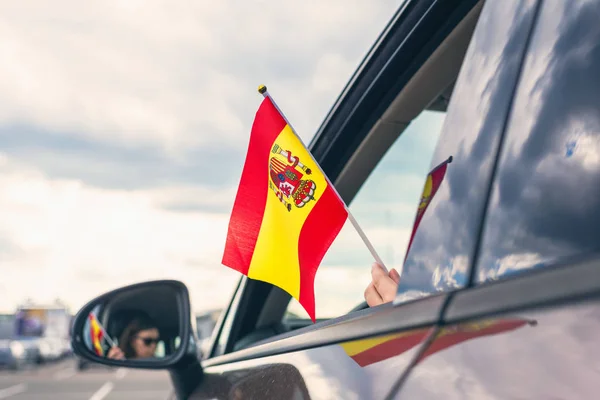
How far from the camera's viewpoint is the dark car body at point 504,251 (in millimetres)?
712

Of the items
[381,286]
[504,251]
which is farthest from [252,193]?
[504,251]

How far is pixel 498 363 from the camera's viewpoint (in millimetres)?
758

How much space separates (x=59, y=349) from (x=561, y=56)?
5999 centimetres

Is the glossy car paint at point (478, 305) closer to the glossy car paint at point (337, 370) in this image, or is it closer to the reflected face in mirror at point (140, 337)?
the glossy car paint at point (337, 370)

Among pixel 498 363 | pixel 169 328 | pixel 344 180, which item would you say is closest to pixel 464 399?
pixel 498 363

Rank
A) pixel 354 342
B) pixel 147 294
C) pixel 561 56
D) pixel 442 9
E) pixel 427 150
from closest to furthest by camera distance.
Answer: pixel 561 56
pixel 354 342
pixel 442 9
pixel 427 150
pixel 147 294

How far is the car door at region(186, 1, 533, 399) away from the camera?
0.98 m

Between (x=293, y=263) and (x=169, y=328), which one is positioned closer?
(x=293, y=263)

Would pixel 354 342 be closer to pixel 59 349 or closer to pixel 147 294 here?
pixel 147 294

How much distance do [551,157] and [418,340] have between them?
0.89 ft

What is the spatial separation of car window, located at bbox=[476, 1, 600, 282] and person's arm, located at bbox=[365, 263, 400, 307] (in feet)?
1.91

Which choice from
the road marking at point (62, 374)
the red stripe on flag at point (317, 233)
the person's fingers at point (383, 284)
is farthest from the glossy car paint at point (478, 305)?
the road marking at point (62, 374)

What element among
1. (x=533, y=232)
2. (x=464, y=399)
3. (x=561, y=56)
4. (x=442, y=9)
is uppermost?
(x=442, y=9)

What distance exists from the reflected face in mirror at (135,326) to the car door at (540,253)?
1.78 metres
